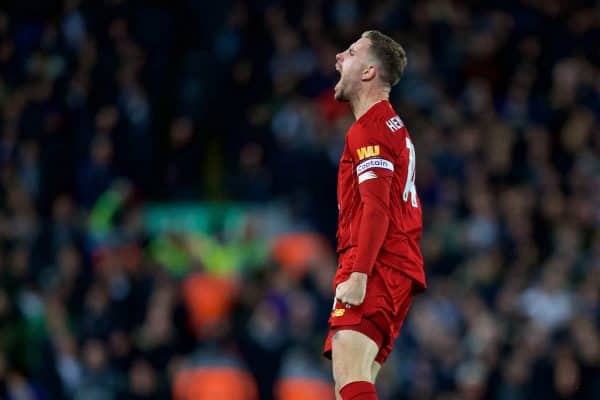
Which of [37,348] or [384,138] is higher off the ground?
[37,348]

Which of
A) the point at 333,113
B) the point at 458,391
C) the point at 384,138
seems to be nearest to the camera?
the point at 384,138

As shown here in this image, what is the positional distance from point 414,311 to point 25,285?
3.96 metres

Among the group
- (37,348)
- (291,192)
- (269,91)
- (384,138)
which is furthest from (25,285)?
(384,138)

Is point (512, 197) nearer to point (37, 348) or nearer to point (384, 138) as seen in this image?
point (37, 348)

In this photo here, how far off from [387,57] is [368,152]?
0.56 metres

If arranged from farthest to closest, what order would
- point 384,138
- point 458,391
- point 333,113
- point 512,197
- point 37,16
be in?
point 37,16, point 333,113, point 512,197, point 458,391, point 384,138

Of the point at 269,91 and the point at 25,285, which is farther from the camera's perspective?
the point at 269,91

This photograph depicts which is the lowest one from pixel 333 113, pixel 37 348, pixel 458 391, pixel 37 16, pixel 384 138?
pixel 384 138

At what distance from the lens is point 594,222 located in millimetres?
13273

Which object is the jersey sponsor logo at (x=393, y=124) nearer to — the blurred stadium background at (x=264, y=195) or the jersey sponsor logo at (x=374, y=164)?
the jersey sponsor logo at (x=374, y=164)

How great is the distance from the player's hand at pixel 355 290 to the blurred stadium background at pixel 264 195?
5822mm

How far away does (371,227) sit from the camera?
6031 millimetres

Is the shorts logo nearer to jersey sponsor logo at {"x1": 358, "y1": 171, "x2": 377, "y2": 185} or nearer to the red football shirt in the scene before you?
the red football shirt

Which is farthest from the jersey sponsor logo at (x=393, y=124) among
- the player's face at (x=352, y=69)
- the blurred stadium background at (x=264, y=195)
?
the blurred stadium background at (x=264, y=195)
